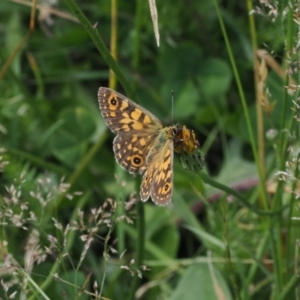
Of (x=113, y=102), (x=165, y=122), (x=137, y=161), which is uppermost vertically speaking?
(x=113, y=102)

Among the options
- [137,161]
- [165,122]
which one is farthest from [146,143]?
[165,122]

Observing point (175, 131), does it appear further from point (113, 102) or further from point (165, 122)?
point (165, 122)

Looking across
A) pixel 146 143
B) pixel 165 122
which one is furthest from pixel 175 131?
pixel 165 122

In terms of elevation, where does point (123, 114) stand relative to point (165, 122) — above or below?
above

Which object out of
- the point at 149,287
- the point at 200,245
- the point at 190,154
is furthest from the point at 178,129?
the point at 200,245

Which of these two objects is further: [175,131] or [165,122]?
[165,122]

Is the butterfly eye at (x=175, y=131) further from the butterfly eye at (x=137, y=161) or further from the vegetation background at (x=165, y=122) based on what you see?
the vegetation background at (x=165, y=122)
